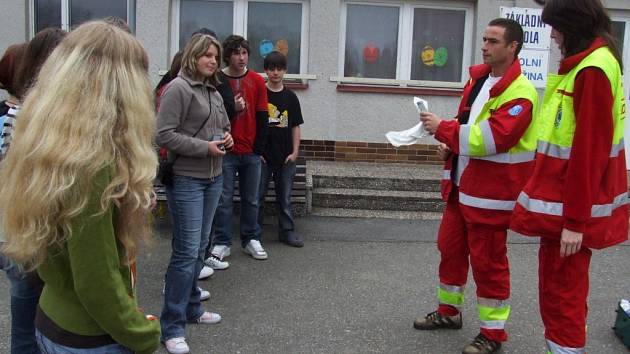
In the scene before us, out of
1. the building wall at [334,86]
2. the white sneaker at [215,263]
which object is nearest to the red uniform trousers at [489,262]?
the white sneaker at [215,263]

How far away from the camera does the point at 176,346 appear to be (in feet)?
11.8

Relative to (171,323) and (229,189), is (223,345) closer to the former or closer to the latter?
(171,323)

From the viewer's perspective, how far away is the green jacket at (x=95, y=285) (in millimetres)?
1642

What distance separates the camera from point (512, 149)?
356 cm

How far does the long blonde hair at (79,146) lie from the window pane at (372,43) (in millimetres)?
7201

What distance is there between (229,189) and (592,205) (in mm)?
3247

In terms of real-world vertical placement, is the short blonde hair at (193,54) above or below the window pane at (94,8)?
below

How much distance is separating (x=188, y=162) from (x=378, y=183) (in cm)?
425

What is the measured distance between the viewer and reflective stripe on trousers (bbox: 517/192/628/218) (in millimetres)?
2807

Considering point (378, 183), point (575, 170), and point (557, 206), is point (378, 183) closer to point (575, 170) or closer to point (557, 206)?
point (557, 206)

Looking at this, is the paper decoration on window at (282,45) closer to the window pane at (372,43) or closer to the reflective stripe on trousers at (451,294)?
the window pane at (372,43)

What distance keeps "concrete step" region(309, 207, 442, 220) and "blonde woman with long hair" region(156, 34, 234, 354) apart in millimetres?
3403

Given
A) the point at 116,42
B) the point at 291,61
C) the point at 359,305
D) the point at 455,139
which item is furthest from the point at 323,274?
the point at 291,61

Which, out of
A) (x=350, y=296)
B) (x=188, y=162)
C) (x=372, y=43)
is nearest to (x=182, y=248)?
(x=188, y=162)
